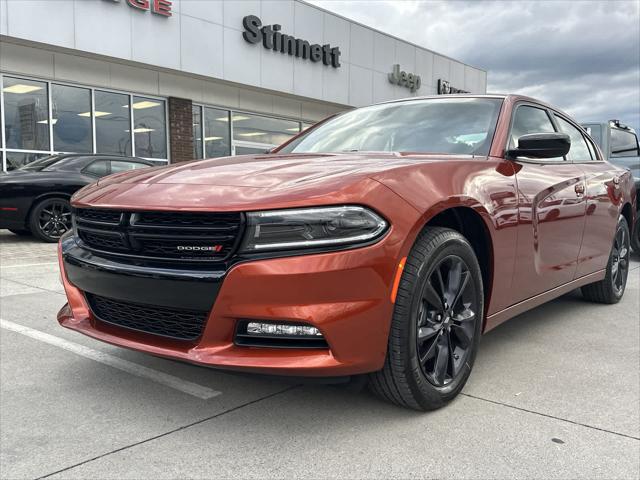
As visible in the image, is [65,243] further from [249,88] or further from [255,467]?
[249,88]

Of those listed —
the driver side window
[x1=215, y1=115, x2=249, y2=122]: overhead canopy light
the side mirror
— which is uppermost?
[x1=215, y1=115, x2=249, y2=122]: overhead canopy light

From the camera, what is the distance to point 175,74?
13.7 meters

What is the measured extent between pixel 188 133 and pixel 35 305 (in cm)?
1041

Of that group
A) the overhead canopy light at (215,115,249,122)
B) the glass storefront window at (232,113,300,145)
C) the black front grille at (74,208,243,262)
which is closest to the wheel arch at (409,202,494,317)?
the black front grille at (74,208,243,262)

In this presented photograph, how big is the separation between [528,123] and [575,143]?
0.94 meters

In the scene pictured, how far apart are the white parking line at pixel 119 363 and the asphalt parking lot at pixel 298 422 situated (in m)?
0.01

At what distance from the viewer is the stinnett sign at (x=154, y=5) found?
470 inches

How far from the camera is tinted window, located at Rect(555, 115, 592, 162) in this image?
4173 millimetres

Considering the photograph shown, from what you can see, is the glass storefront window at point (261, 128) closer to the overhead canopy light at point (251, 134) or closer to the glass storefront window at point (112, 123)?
the overhead canopy light at point (251, 134)

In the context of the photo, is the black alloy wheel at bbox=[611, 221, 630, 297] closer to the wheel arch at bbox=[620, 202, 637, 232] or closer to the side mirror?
the wheel arch at bbox=[620, 202, 637, 232]

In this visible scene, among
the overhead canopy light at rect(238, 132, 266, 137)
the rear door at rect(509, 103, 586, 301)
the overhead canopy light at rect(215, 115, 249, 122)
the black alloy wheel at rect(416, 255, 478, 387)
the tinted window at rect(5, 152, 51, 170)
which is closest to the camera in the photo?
the black alloy wheel at rect(416, 255, 478, 387)

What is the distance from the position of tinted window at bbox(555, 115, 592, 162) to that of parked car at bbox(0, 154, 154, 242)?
6.11m

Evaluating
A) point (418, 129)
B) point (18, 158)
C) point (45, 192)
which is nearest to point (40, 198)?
point (45, 192)

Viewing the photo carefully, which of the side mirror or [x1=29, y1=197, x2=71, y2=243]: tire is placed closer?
the side mirror
